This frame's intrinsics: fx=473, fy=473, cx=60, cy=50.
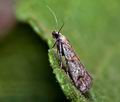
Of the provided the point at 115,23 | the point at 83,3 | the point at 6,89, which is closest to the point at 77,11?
the point at 83,3

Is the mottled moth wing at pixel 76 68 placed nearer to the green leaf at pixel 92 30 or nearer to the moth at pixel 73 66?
the moth at pixel 73 66

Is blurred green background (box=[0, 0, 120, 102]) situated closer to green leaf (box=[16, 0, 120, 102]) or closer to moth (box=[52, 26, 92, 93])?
green leaf (box=[16, 0, 120, 102])

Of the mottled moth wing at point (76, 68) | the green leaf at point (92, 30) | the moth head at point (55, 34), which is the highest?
the green leaf at point (92, 30)

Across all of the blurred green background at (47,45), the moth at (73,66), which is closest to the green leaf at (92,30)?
the blurred green background at (47,45)

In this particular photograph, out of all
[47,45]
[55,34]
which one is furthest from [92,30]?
[55,34]

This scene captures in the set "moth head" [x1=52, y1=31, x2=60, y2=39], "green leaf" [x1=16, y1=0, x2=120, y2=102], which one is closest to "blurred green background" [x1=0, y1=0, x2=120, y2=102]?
"green leaf" [x1=16, y1=0, x2=120, y2=102]

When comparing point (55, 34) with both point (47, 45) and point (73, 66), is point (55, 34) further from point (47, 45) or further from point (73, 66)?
point (47, 45)

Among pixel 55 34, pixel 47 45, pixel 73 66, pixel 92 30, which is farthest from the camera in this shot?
pixel 92 30
